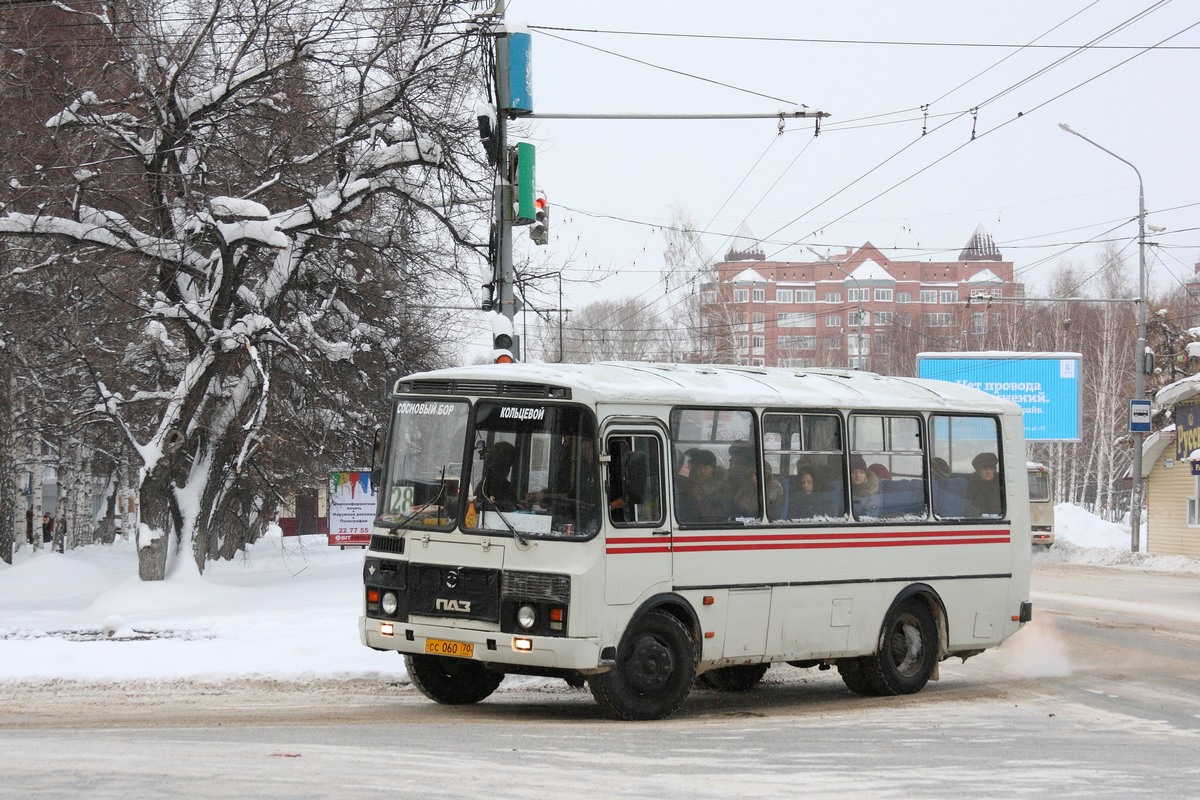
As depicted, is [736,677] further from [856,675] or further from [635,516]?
[635,516]

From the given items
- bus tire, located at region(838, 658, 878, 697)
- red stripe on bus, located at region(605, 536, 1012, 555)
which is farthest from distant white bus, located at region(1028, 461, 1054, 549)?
bus tire, located at region(838, 658, 878, 697)

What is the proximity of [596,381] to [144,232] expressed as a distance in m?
13.6

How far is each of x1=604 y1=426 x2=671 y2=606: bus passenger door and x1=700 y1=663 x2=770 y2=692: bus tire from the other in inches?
107

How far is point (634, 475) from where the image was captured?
1057 cm

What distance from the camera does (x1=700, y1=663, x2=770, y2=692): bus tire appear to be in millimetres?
13008

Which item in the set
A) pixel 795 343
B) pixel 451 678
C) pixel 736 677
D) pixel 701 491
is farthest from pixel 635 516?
pixel 795 343

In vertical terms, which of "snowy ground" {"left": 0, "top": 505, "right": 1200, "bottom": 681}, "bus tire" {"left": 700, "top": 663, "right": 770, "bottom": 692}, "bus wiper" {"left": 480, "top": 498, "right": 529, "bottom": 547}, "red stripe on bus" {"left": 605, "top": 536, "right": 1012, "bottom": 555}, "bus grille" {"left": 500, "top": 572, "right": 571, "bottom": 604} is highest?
"bus wiper" {"left": 480, "top": 498, "right": 529, "bottom": 547}

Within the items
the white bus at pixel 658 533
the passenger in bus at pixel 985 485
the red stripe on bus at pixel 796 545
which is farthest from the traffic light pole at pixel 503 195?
the red stripe on bus at pixel 796 545

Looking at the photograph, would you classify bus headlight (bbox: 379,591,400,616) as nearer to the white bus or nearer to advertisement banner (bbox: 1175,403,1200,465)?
the white bus

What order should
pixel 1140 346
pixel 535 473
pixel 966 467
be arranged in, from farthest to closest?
pixel 1140 346, pixel 966 467, pixel 535 473

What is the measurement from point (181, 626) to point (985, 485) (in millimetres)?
9619

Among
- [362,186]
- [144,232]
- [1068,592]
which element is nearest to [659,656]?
[362,186]

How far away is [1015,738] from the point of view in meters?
9.77

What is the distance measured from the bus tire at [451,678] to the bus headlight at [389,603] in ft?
1.77
